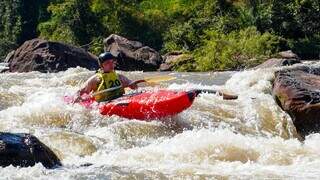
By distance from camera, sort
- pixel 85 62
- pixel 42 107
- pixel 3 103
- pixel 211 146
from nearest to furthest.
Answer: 1. pixel 211 146
2. pixel 42 107
3. pixel 3 103
4. pixel 85 62

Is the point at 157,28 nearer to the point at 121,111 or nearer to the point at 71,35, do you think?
the point at 71,35

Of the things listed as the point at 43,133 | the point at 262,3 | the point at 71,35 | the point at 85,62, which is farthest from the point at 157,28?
the point at 43,133

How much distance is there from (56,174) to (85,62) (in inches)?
608

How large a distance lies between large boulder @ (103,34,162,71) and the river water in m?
11.5

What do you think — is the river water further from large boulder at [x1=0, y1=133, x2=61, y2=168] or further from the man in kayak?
the man in kayak

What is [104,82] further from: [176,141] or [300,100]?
[300,100]

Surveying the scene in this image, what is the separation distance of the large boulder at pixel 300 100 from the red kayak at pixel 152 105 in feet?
4.56

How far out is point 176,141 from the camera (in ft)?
25.7

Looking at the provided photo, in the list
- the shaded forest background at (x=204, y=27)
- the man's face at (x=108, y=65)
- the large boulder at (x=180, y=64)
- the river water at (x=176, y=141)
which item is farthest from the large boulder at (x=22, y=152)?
the large boulder at (x=180, y=64)

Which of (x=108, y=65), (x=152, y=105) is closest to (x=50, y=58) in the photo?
(x=108, y=65)

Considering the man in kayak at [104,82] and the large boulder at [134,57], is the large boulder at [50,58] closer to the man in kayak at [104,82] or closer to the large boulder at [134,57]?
the large boulder at [134,57]

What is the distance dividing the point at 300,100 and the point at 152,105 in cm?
230

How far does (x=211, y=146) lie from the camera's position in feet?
24.6

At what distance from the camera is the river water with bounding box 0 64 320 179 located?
631cm
